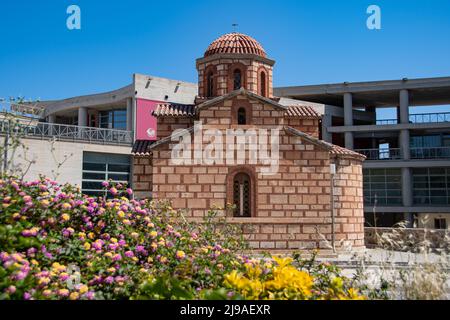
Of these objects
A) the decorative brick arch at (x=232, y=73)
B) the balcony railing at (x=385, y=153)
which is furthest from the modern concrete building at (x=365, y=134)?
the decorative brick arch at (x=232, y=73)

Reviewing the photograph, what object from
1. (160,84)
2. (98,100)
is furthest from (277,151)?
(98,100)

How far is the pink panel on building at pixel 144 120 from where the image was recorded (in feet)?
109

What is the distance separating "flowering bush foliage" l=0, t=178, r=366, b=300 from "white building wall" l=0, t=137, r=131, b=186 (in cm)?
2084

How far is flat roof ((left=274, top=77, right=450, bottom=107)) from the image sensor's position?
34.7 metres

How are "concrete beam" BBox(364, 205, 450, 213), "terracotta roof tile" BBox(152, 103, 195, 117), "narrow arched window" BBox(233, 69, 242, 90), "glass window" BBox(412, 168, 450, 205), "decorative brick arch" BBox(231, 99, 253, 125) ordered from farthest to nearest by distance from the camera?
"glass window" BBox(412, 168, 450, 205) → "concrete beam" BBox(364, 205, 450, 213) → "narrow arched window" BBox(233, 69, 242, 90) → "terracotta roof tile" BBox(152, 103, 195, 117) → "decorative brick arch" BBox(231, 99, 253, 125)

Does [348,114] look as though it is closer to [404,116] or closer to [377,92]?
[377,92]

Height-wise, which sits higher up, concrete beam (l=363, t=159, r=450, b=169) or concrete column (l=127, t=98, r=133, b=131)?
concrete column (l=127, t=98, r=133, b=131)

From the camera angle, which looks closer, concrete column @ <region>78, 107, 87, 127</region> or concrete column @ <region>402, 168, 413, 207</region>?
concrete column @ <region>402, 168, 413, 207</region>

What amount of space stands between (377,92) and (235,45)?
69.4 feet

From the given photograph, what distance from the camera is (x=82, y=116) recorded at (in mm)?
36562

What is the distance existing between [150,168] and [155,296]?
43.7ft

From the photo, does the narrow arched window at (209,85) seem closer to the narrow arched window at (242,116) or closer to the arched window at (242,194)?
the narrow arched window at (242,116)

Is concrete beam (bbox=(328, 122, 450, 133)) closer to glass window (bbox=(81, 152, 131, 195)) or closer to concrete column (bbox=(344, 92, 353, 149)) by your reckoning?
concrete column (bbox=(344, 92, 353, 149))

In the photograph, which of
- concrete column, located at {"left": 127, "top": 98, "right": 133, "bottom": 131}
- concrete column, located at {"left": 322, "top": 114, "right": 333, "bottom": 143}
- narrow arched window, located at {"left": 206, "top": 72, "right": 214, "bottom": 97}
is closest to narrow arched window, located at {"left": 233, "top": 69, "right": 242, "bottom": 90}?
narrow arched window, located at {"left": 206, "top": 72, "right": 214, "bottom": 97}
